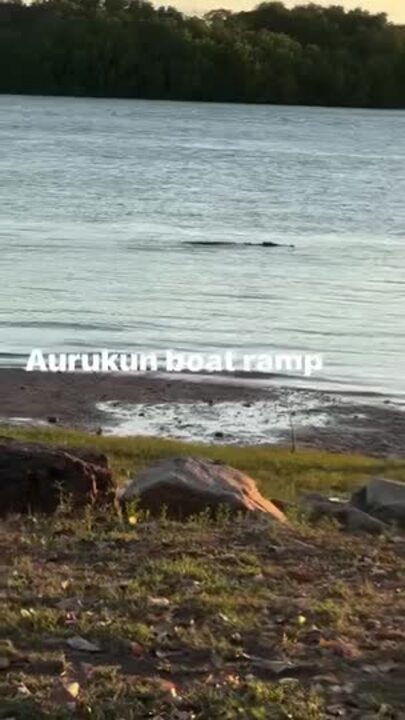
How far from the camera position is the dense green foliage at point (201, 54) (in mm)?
125750

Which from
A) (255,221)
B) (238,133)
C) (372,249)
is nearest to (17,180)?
(255,221)

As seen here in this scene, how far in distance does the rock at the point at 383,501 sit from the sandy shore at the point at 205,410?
647cm

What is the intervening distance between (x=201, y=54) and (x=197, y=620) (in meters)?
122

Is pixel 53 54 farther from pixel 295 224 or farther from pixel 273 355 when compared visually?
pixel 273 355

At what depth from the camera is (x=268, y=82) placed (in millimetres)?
132750

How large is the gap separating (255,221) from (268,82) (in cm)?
8347

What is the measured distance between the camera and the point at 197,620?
21.6ft

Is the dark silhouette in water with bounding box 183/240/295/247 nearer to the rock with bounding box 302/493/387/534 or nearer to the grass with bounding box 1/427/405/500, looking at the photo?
the grass with bounding box 1/427/405/500

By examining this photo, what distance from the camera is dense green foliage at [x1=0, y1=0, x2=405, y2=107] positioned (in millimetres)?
125750

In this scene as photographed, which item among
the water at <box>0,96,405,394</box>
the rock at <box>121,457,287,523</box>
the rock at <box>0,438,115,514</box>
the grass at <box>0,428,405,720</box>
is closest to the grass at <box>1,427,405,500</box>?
the rock at <box>121,457,287,523</box>

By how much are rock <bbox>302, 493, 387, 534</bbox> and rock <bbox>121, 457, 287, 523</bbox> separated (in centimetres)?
41

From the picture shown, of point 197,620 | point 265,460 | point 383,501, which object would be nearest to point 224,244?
point 265,460

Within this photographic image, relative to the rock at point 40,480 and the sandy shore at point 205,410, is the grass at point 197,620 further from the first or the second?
the sandy shore at point 205,410

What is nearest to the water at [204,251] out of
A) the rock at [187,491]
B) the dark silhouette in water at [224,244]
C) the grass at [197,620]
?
the dark silhouette in water at [224,244]
